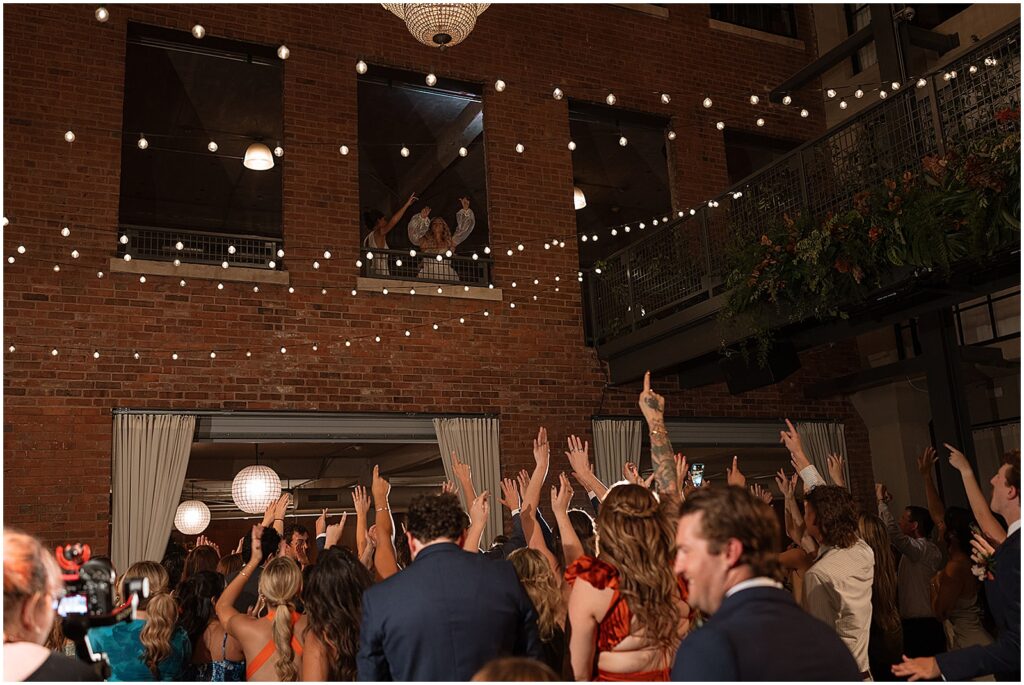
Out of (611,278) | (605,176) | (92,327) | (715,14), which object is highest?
(715,14)

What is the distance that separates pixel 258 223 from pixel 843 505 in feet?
34.8

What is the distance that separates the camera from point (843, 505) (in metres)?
4.02

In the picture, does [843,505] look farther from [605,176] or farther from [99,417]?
[605,176]

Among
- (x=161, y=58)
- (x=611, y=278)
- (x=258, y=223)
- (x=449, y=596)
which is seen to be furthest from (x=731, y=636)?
(x=258, y=223)

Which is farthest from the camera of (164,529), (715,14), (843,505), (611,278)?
(715,14)

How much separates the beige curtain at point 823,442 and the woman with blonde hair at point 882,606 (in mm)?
4986

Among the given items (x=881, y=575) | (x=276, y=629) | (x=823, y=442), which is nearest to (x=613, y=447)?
(x=823, y=442)

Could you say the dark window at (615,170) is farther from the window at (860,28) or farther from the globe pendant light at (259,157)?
the globe pendant light at (259,157)

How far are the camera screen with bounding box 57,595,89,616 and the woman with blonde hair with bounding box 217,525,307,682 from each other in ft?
4.48

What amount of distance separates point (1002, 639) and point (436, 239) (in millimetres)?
6611

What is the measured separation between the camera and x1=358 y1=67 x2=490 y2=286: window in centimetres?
852

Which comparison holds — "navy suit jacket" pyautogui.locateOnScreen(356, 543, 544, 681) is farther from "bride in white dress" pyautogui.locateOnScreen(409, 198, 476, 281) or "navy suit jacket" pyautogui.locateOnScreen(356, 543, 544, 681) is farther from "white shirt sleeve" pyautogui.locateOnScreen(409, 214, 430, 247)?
"white shirt sleeve" pyautogui.locateOnScreen(409, 214, 430, 247)

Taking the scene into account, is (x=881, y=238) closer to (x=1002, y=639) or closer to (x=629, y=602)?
(x=1002, y=639)

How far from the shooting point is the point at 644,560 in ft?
8.80
